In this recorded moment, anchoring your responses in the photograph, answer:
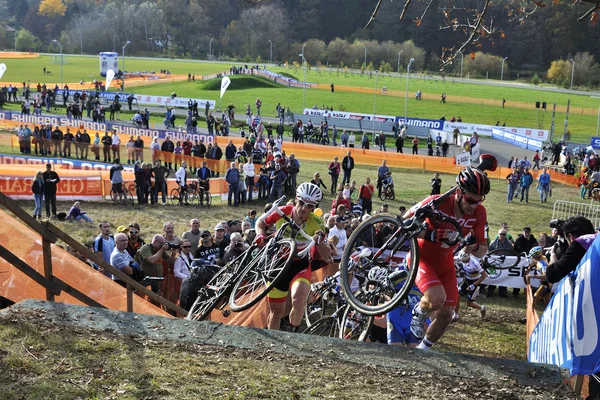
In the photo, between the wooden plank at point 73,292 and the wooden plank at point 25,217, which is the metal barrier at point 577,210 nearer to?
the wooden plank at point 73,292

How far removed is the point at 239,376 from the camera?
21.0ft

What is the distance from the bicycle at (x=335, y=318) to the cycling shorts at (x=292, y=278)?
56 cm

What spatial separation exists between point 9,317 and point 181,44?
473ft

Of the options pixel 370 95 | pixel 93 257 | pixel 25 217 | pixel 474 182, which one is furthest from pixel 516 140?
pixel 25 217

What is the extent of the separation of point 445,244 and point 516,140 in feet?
162

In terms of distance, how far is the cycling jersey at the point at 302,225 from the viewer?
29.9 feet

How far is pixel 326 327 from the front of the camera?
9.72 meters

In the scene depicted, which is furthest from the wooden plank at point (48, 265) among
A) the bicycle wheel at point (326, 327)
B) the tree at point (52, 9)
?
the tree at point (52, 9)

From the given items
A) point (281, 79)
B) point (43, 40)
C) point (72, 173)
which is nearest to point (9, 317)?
point (72, 173)

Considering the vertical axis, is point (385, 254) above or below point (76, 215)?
above

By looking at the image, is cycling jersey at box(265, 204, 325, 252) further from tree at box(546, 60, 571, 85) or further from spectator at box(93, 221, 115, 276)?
tree at box(546, 60, 571, 85)

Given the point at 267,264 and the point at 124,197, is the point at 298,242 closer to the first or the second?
the point at 267,264

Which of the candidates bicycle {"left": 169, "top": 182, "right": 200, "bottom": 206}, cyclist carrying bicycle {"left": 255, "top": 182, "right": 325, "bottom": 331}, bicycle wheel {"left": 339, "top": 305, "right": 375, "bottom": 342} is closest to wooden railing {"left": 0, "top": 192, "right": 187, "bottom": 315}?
cyclist carrying bicycle {"left": 255, "top": 182, "right": 325, "bottom": 331}

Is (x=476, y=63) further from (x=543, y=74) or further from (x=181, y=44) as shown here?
(x=181, y=44)
